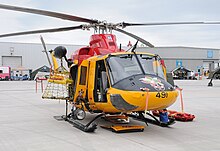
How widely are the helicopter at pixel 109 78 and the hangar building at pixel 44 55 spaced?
1816 inches

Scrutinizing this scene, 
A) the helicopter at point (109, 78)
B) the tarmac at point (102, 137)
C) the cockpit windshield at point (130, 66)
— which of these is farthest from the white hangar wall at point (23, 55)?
the cockpit windshield at point (130, 66)

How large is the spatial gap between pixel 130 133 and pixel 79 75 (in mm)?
2295

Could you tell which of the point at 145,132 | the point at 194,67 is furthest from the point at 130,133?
the point at 194,67

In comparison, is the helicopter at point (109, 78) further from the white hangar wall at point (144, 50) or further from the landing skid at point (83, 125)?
the white hangar wall at point (144, 50)

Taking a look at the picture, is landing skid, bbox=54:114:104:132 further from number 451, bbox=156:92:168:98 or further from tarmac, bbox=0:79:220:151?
number 451, bbox=156:92:168:98

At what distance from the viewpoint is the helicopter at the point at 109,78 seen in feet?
20.8

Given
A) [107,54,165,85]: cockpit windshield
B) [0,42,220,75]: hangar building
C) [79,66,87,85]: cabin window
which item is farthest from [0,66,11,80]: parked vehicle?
[107,54,165,85]: cockpit windshield

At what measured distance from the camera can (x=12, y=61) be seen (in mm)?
58438

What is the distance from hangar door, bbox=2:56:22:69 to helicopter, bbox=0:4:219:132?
52040 millimetres

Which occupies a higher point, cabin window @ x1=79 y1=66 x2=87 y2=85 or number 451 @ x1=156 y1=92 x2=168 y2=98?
cabin window @ x1=79 y1=66 x2=87 y2=85

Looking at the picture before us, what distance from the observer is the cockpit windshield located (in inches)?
268

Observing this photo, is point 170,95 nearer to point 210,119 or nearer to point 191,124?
point 191,124

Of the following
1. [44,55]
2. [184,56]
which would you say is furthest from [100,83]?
[184,56]

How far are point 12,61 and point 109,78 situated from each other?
181 ft
